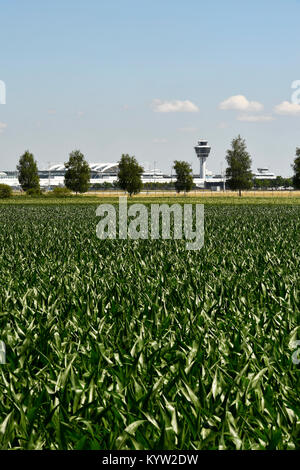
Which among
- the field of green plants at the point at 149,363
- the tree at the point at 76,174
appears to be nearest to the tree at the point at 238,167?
the tree at the point at 76,174

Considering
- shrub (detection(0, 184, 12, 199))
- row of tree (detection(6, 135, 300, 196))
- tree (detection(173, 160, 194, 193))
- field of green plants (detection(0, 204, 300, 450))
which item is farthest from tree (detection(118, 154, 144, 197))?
field of green plants (detection(0, 204, 300, 450))

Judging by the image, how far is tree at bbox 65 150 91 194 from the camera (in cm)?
9794

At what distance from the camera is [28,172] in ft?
342

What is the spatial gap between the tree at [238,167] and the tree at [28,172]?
33009 millimetres

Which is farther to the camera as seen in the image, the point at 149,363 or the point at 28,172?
the point at 28,172

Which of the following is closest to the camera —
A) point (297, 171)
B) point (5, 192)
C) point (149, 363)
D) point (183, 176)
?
point (149, 363)

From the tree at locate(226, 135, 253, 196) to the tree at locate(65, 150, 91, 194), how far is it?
78.0 ft

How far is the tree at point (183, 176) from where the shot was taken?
109m

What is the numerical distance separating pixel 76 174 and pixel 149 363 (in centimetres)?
9410

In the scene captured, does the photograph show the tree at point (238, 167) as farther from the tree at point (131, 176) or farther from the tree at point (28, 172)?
the tree at point (28, 172)

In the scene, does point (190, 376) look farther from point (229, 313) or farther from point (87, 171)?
point (87, 171)

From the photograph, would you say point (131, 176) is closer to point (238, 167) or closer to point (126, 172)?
point (126, 172)

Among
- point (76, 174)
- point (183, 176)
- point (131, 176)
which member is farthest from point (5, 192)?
point (183, 176)

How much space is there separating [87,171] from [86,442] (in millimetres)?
96456
